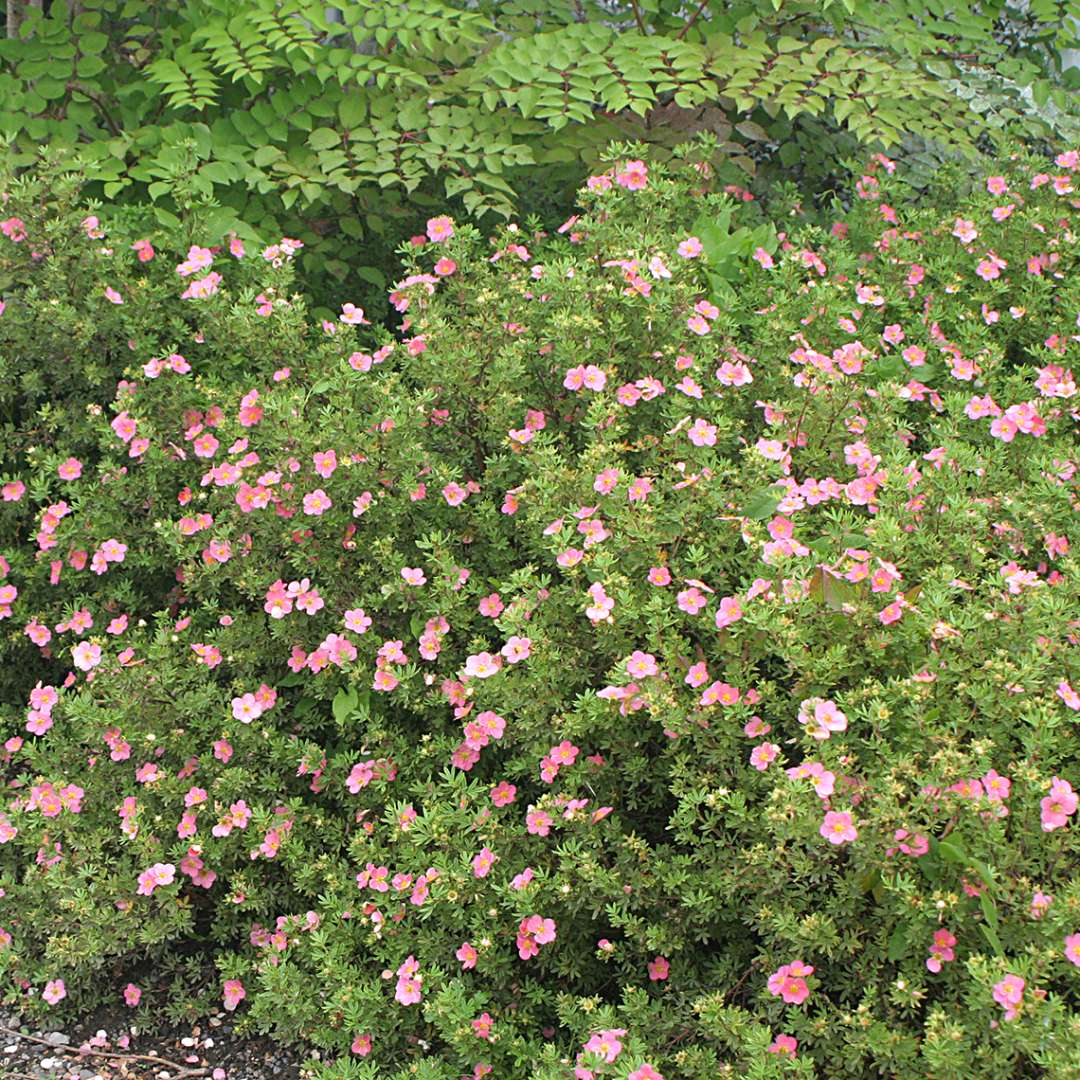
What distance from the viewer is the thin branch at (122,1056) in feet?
8.25

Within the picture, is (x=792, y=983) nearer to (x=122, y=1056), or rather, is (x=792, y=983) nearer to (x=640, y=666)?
(x=640, y=666)

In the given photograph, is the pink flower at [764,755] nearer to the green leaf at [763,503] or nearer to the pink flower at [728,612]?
the pink flower at [728,612]

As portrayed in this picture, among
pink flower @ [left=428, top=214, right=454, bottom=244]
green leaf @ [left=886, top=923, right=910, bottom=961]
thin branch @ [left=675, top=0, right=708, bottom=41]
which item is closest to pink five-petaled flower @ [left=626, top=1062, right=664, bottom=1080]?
green leaf @ [left=886, top=923, right=910, bottom=961]

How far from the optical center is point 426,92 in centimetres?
396

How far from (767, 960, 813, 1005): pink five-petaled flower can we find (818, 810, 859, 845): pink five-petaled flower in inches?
8.8

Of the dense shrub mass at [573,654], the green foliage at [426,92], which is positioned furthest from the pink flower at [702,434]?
the green foliage at [426,92]

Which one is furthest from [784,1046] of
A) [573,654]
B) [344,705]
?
[344,705]

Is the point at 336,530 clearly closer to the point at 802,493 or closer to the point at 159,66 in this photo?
the point at 802,493

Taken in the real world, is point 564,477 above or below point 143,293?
above

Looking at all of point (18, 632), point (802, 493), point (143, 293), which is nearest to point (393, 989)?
point (802, 493)

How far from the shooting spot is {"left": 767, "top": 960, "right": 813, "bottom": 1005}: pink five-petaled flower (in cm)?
200

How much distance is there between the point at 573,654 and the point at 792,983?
0.68m

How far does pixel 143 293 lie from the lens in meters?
3.27

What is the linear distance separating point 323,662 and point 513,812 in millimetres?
513
